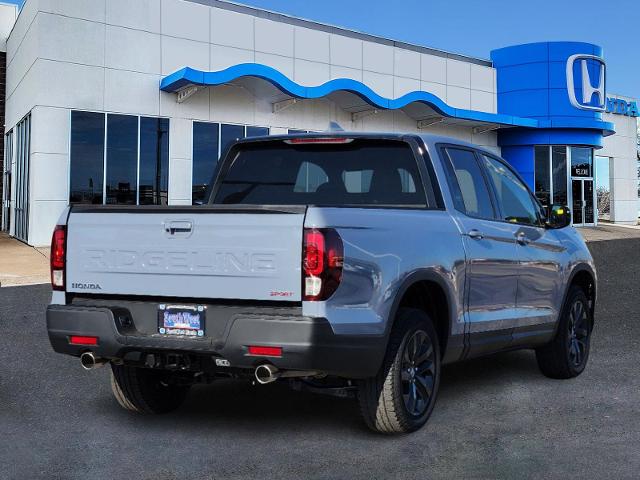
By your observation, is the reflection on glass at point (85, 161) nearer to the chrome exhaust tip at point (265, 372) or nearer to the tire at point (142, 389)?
the tire at point (142, 389)

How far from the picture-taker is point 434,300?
505 cm

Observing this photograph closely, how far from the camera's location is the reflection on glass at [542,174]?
32562 millimetres

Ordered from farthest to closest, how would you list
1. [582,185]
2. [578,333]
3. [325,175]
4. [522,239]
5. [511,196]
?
1. [582,185]
2. [578,333]
3. [511,196]
4. [522,239]
5. [325,175]

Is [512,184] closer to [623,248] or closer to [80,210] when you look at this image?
[80,210]

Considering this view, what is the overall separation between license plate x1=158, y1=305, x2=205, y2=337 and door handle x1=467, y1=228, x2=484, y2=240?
1999 mm

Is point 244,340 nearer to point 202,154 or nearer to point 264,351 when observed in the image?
point 264,351

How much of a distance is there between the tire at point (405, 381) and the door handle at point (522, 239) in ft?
4.61

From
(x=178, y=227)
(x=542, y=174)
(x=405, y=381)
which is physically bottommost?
(x=405, y=381)

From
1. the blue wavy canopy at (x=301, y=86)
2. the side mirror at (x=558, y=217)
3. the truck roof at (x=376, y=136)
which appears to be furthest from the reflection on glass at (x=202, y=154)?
the truck roof at (x=376, y=136)

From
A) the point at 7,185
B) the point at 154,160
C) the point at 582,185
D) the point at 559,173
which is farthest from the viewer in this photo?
the point at 582,185

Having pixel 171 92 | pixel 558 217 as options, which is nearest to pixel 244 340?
pixel 558 217

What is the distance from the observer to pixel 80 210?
4.67 meters

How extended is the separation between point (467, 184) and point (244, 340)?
232 cm

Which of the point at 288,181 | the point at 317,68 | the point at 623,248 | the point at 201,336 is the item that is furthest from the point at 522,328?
the point at 317,68
